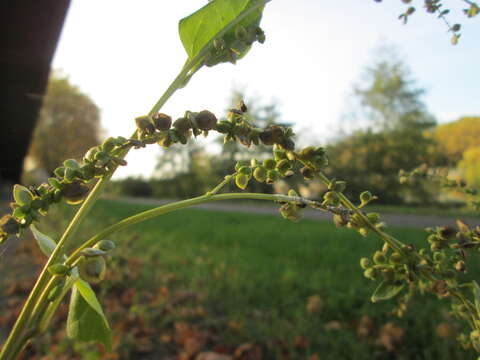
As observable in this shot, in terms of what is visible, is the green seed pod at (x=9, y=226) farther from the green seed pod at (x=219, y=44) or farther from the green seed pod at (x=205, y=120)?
the green seed pod at (x=219, y=44)

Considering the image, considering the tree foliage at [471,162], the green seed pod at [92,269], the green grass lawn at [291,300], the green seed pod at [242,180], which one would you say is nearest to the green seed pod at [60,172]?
the green seed pod at [92,269]

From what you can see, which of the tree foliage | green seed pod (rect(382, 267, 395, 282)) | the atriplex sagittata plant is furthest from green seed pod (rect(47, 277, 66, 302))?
the tree foliage

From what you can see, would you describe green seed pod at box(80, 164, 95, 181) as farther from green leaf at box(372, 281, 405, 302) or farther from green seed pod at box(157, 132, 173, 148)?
green leaf at box(372, 281, 405, 302)

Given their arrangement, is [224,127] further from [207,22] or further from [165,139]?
[207,22]

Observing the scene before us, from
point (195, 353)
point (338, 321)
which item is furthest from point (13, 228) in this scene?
point (338, 321)

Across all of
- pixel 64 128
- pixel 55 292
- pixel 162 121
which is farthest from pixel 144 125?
pixel 64 128

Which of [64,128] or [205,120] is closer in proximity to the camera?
[205,120]

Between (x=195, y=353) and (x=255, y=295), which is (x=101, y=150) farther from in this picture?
(x=255, y=295)
